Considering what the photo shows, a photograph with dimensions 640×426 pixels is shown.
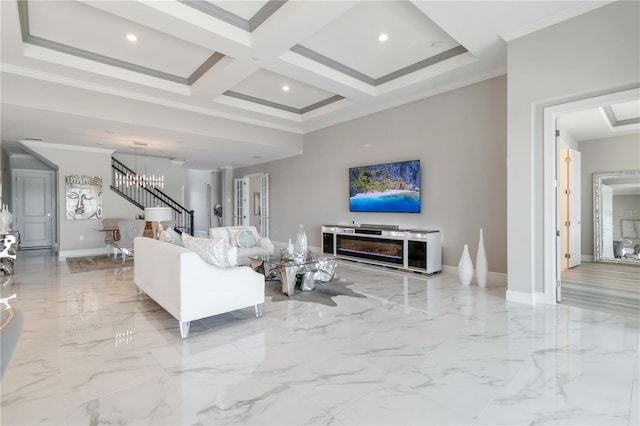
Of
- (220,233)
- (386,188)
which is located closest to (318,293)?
(220,233)

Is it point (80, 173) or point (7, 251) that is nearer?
point (7, 251)

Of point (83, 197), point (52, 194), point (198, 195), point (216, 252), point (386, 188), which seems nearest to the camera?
point (216, 252)

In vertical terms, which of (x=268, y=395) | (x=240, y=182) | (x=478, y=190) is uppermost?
(x=240, y=182)

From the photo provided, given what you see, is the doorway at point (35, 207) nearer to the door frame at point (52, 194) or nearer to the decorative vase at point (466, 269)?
the door frame at point (52, 194)

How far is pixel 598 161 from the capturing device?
6.18 meters

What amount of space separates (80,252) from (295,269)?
672cm

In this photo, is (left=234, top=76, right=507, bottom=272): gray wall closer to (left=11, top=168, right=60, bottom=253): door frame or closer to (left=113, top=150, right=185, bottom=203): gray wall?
(left=113, top=150, right=185, bottom=203): gray wall

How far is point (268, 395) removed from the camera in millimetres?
1999

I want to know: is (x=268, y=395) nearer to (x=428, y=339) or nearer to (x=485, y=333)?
(x=428, y=339)

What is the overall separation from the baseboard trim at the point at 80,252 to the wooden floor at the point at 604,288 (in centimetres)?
968

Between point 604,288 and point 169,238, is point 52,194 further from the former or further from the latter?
point 604,288

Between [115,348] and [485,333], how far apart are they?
3.27 metres

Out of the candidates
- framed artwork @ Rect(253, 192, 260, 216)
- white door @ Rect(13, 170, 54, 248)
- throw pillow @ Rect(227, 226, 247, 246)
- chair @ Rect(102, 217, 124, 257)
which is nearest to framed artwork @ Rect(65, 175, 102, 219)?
chair @ Rect(102, 217, 124, 257)

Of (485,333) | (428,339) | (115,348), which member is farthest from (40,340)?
(485,333)
